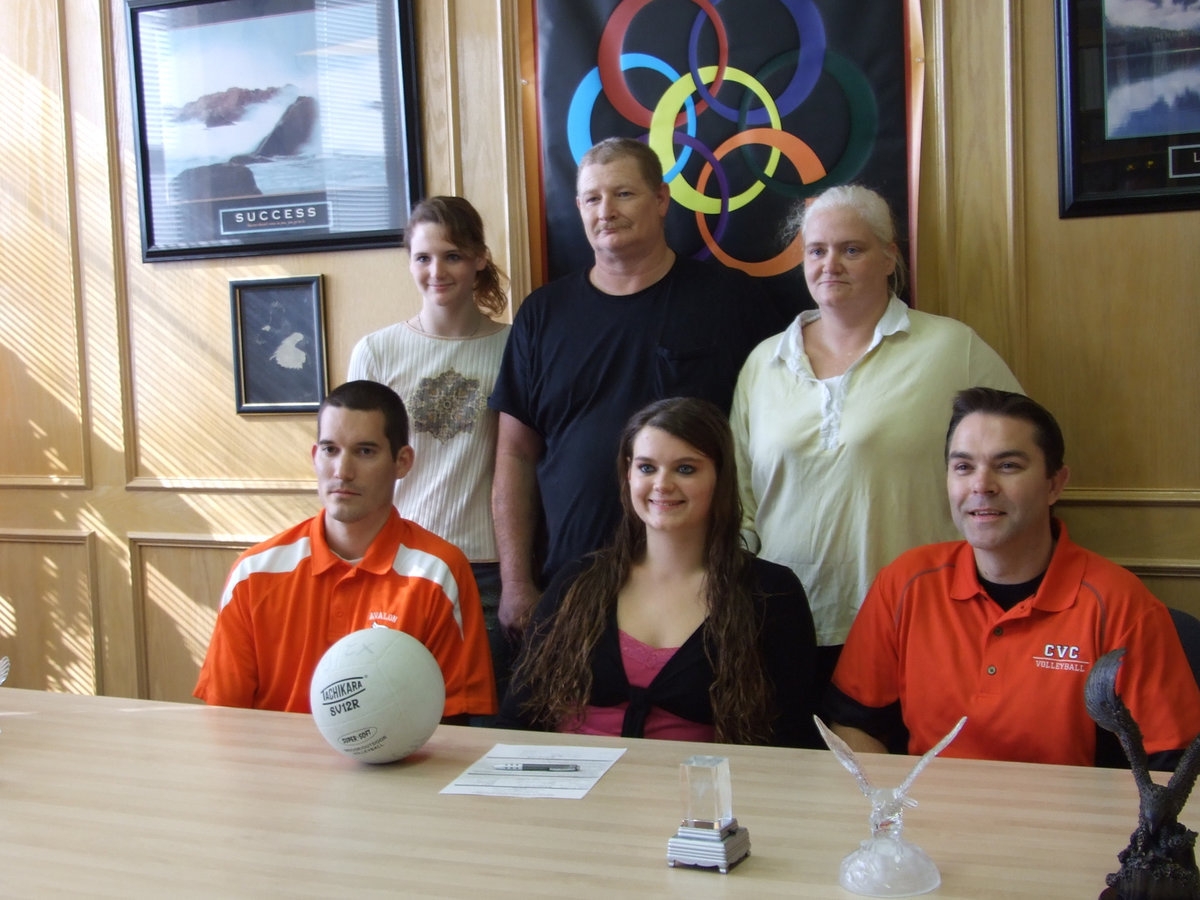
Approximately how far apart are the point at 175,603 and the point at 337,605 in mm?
1697

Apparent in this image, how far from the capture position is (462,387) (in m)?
2.85

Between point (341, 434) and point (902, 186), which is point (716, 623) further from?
point (902, 186)

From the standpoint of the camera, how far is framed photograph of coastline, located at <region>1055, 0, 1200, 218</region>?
2596 millimetres

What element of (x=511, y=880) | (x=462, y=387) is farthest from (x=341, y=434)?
(x=511, y=880)

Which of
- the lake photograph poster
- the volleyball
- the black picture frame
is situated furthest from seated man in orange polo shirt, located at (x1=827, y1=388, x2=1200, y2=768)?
the black picture frame

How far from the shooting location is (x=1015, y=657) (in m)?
1.85

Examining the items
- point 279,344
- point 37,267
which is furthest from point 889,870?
point 37,267

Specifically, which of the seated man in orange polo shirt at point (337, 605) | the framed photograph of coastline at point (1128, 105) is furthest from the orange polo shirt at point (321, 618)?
the framed photograph of coastline at point (1128, 105)

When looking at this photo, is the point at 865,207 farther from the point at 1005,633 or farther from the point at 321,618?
the point at 321,618

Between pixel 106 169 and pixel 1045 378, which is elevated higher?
pixel 106 169

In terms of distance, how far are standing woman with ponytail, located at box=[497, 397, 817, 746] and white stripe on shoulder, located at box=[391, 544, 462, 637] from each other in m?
0.16

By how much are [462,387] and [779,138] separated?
1032mm

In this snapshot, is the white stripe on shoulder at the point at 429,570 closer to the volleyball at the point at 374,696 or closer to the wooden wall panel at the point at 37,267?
the volleyball at the point at 374,696

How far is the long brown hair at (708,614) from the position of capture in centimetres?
196
